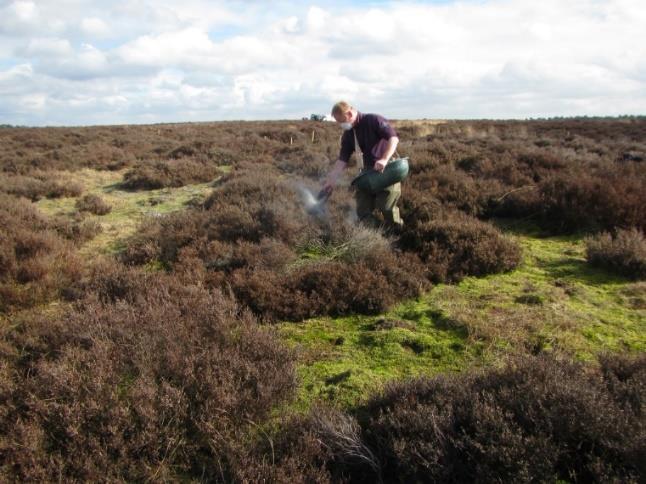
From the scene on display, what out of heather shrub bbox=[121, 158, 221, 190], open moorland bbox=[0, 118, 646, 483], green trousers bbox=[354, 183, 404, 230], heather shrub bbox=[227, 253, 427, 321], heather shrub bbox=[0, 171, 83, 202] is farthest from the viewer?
heather shrub bbox=[121, 158, 221, 190]

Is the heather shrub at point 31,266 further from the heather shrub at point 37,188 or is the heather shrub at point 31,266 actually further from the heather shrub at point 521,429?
the heather shrub at point 37,188

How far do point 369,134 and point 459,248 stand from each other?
73.9 inches

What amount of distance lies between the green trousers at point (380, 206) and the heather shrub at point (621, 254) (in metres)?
2.50

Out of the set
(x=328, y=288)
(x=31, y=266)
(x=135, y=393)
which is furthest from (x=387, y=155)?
(x=31, y=266)

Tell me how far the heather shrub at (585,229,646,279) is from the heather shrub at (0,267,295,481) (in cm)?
425

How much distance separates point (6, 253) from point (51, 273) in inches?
33.6

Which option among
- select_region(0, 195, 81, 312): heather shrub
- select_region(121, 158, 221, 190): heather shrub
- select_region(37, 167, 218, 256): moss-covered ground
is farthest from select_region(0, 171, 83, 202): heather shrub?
select_region(0, 195, 81, 312): heather shrub

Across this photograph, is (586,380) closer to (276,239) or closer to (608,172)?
(276,239)

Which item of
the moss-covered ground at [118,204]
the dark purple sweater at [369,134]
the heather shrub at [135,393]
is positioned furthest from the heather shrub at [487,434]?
the moss-covered ground at [118,204]

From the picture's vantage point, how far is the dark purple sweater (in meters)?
5.54

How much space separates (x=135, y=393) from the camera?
280 cm

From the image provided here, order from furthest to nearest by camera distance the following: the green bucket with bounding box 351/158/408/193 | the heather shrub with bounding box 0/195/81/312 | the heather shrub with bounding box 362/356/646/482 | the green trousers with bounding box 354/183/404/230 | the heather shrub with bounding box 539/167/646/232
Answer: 1. the heather shrub with bounding box 539/167/646/232
2. the green trousers with bounding box 354/183/404/230
3. the green bucket with bounding box 351/158/408/193
4. the heather shrub with bounding box 0/195/81/312
5. the heather shrub with bounding box 362/356/646/482

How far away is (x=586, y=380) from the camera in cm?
268

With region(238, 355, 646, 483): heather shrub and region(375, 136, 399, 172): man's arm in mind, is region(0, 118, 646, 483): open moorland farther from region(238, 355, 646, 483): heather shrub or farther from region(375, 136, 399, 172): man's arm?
region(375, 136, 399, 172): man's arm
